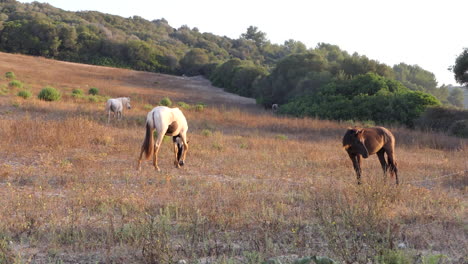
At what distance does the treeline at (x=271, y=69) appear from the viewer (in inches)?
1067

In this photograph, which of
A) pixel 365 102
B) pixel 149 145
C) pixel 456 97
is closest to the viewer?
pixel 149 145

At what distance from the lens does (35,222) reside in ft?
17.4

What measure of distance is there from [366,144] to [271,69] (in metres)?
53.9

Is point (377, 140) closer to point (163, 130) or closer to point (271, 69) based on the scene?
point (163, 130)

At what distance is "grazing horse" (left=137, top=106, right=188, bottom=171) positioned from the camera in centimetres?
956

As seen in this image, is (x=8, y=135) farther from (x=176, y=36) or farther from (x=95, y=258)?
(x=176, y=36)

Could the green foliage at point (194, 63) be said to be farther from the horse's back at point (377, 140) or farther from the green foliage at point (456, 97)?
the horse's back at point (377, 140)

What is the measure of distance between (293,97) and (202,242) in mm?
31443

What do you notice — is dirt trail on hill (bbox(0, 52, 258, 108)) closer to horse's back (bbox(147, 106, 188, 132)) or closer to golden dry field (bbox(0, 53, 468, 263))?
golden dry field (bbox(0, 53, 468, 263))

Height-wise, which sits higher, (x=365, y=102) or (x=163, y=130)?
(x=365, y=102)

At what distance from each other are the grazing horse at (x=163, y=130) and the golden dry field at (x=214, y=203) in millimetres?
364

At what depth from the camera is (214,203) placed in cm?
655

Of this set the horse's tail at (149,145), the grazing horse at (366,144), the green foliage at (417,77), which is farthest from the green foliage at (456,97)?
the horse's tail at (149,145)

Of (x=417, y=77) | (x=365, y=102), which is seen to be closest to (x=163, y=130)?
(x=365, y=102)
